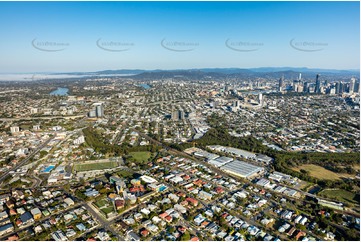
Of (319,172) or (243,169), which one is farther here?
(243,169)

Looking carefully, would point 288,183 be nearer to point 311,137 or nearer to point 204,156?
point 204,156

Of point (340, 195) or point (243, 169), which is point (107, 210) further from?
point (340, 195)

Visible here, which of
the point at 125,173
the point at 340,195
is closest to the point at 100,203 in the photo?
the point at 125,173

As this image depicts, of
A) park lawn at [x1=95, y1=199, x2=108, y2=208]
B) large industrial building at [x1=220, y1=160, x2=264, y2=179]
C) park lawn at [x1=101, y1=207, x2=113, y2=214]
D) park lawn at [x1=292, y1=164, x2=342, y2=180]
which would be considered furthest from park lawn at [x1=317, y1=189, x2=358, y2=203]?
park lawn at [x1=95, y1=199, x2=108, y2=208]

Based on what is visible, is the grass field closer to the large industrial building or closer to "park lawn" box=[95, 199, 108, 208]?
"park lawn" box=[95, 199, 108, 208]

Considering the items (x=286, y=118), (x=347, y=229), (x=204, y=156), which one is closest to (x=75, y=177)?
(x=204, y=156)

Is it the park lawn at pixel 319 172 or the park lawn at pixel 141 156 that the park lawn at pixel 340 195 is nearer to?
the park lawn at pixel 319 172

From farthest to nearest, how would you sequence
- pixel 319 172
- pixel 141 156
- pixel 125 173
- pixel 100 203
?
1. pixel 141 156
2. pixel 319 172
3. pixel 125 173
4. pixel 100 203
